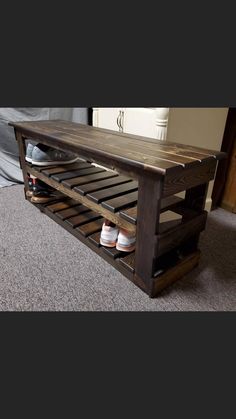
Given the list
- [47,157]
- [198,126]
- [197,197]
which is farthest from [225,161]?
[47,157]

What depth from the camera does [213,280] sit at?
49.6 inches

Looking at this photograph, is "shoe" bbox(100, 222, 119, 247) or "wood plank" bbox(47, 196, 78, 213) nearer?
"shoe" bbox(100, 222, 119, 247)

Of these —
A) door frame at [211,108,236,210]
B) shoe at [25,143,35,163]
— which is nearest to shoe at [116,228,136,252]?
shoe at [25,143,35,163]

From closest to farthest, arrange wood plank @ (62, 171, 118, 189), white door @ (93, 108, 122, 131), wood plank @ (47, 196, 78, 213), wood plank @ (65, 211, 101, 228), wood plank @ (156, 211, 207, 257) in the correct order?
1. wood plank @ (156, 211, 207, 257)
2. wood plank @ (62, 171, 118, 189)
3. wood plank @ (65, 211, 101, 228)
4. wood plank @ (47, 196, 78, 213)
5. white door @ (93, 108, 122, 131)

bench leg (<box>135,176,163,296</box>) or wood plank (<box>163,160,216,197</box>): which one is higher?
wood plank (<box>163,160,216,197</box>)

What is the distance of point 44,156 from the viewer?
1.69 m

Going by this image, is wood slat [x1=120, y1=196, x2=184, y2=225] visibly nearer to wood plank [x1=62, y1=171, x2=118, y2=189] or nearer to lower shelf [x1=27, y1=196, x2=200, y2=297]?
lower shelf [x1=27, y1=196, x2=200, y2=297]

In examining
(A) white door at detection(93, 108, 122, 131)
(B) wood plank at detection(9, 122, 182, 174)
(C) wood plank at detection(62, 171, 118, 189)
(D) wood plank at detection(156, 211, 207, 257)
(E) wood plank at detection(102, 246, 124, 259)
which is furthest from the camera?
(A) white door at detection(93, 108, 122, 131)

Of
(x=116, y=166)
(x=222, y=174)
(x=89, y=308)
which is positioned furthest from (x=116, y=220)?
(x=222, y=174)

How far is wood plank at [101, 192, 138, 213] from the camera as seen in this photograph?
115 cm

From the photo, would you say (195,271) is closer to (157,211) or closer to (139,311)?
(139,311)

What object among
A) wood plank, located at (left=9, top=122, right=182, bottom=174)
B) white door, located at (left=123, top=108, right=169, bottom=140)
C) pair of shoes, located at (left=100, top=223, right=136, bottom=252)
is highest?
white door, located at (left=123, top=108, right=169, bottom=140)

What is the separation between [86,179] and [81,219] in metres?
0.23

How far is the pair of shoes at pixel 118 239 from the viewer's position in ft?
4.09
